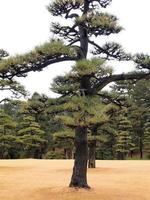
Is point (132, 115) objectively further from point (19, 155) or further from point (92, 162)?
point (92, 162)

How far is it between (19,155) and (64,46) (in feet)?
148

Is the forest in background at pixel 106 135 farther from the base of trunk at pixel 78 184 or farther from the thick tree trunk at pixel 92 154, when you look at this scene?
the base of trunk at pixel 78 184

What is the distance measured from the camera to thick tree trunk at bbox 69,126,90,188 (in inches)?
722

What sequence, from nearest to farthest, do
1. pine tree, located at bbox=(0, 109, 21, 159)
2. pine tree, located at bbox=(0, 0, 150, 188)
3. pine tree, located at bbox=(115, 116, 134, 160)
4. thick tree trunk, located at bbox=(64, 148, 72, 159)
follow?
pine tree, located at bbox=(0, 0, 150, 188) < pine tree, located at bbox=(0, 109, 21, 159) < pine tree, located at bbox=(115, 116, 134, 160) < thick tree trunk, located at bbox=(64, 148, 72, 159)

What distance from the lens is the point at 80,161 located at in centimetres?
1839

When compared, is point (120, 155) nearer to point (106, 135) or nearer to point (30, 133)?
point (30, 133)

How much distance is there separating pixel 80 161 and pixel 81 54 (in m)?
4.23

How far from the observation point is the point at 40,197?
16.9 metres

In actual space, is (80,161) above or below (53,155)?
below

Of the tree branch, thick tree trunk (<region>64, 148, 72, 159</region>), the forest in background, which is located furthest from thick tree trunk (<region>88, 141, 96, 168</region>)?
thick tree trunk (<region>64, 148, 72, 159</region>)

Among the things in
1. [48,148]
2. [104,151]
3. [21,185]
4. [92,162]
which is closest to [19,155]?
[48,148]

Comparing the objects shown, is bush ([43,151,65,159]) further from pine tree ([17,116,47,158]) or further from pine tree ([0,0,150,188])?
pine tree ([0,0,150,188])

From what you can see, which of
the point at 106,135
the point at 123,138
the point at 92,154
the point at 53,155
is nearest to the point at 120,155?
the point at 123,138

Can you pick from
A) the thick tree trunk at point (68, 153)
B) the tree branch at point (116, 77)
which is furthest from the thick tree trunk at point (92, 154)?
the thick tree trunk at point (68, 153)
